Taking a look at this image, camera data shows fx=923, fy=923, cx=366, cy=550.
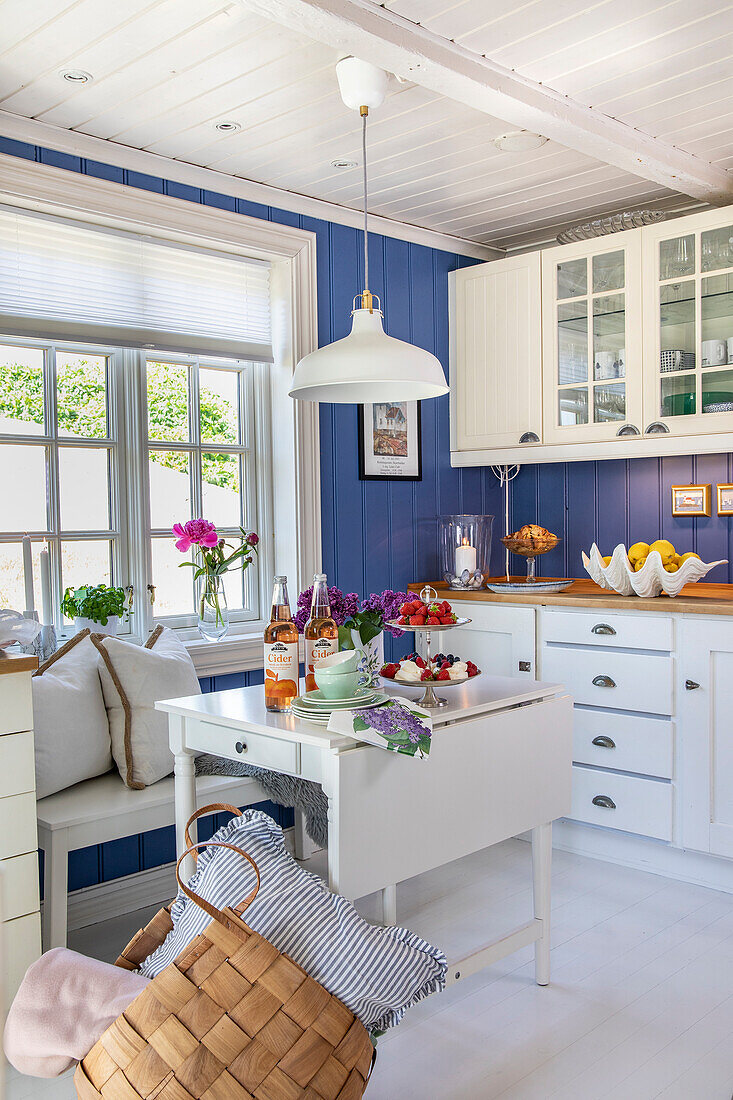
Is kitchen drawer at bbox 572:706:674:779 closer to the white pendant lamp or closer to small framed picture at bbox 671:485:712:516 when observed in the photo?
small framed picture at bbox 671:485:712:516

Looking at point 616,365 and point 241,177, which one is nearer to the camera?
point 241,177

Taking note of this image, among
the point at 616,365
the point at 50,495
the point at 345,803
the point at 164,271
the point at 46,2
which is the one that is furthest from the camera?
the point at 616,365

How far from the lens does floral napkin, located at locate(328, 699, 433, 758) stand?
6.08ft

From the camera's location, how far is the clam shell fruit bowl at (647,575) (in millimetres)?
3131

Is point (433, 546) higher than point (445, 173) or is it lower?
lower

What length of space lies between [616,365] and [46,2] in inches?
86.6

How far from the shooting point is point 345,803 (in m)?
1.84

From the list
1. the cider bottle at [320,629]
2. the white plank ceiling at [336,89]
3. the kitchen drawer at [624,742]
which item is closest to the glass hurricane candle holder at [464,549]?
the kitchen drawer at [624,742]

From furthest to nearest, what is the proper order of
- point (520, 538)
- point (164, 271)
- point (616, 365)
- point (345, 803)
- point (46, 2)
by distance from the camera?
point (520, 538)
point (616, 365)
point (164, 271)
point (46, 2)
point (345, 803)

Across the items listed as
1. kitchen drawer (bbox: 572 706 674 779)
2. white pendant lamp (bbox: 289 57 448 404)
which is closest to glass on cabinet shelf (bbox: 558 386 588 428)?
kitchen drawer (bbox: 572 706 674 779)

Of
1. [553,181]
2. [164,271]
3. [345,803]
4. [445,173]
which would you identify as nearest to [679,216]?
[553,181]

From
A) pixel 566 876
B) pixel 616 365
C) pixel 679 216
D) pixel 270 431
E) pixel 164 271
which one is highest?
pixel 679 216

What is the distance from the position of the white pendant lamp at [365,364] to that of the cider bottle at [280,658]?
476mm

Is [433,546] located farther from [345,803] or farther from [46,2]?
[46,2]
